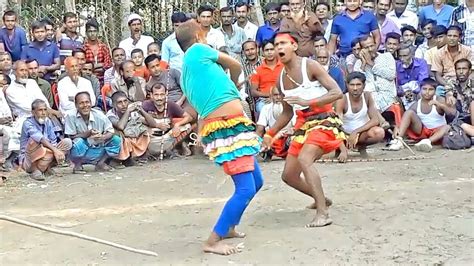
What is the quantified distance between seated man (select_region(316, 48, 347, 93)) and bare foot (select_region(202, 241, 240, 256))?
4.38m

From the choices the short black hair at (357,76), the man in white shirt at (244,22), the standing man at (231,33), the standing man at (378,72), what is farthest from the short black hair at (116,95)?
the standing man at (378,72)

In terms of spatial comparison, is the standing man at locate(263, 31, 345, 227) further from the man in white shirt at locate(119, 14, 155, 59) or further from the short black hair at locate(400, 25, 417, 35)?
the man in white shirt at locate(119, 14, 155, 59)

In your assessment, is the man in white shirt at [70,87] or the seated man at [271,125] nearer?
the seated man at [271,125]

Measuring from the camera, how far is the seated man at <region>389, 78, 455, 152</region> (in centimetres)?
934

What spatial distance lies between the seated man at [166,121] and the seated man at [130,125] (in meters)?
0.13

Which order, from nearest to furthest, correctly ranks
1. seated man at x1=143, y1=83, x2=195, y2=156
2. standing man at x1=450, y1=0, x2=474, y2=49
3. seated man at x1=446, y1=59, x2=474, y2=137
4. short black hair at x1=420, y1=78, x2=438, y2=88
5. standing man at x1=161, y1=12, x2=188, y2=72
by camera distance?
seated man at x1=143, y1=83, x2=195, y2=156
seated man at x1=446, y1=59, x2=474, y2=137
short black hair at x1=420, y1=78, x2=438, y2=88
standing man at x1=161, y1=12, x2=188, y2=72
standing man at x1=450, y1=0, x2=474, y2=49

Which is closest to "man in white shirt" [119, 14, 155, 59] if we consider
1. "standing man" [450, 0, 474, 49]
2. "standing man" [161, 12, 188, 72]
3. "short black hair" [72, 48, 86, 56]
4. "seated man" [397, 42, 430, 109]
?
"standing man" [161, 12, 188, 72]

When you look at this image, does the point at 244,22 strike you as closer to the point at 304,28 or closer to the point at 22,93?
the point at 304,28

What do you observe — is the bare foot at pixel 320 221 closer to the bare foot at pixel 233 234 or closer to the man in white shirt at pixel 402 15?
the bare foot at pixel 233 234

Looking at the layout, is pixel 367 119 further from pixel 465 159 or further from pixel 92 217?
pixel 92 217

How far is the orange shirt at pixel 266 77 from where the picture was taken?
959cm

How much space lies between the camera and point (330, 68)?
9.32 m

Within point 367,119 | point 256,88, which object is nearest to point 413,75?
point 367,119

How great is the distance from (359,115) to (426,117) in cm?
104
